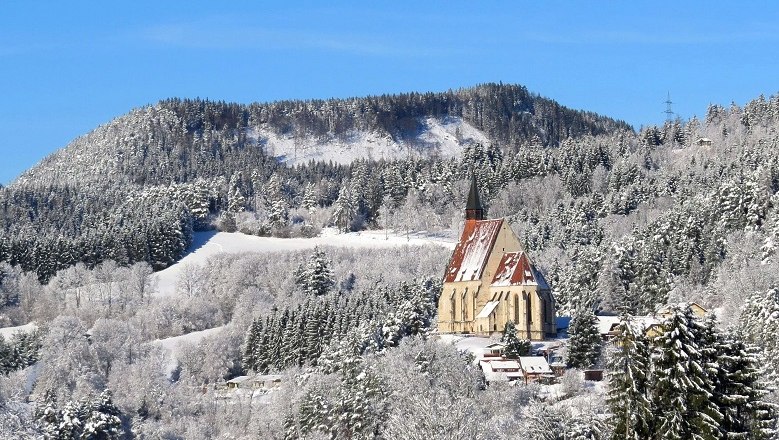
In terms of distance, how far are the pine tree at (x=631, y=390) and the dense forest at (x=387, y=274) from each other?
45cm

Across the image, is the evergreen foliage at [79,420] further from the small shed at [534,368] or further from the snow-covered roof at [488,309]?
the snow-covered roof at [488,309]

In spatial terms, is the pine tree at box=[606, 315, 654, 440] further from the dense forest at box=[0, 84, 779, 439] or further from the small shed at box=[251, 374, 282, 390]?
the small shed at box=[251, 374, 282, 390]

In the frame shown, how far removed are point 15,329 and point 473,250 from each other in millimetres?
59202

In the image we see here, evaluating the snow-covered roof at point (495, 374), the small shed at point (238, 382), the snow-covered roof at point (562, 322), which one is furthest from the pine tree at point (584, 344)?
the small shed at point (238, 382)

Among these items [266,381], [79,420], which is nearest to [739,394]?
[79,420]

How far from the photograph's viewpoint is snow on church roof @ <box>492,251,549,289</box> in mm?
89125

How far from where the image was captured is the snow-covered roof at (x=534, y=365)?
7369 centimetres

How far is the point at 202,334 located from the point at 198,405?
104 ft

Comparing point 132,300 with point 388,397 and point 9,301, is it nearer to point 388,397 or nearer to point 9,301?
point 9,301

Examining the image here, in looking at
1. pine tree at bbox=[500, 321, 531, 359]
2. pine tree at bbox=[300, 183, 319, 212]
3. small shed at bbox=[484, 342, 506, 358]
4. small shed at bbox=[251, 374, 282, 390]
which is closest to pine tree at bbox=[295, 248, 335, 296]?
small shed at bbox=[251, 374, 282, 390]

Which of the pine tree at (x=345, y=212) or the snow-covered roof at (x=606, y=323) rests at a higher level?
the pine tree at (x=345, y=212)

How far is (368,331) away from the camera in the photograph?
82188 mm

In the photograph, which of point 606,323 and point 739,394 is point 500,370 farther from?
point 739,394

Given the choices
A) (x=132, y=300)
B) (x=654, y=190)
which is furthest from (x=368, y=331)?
(x=654, y=190)
